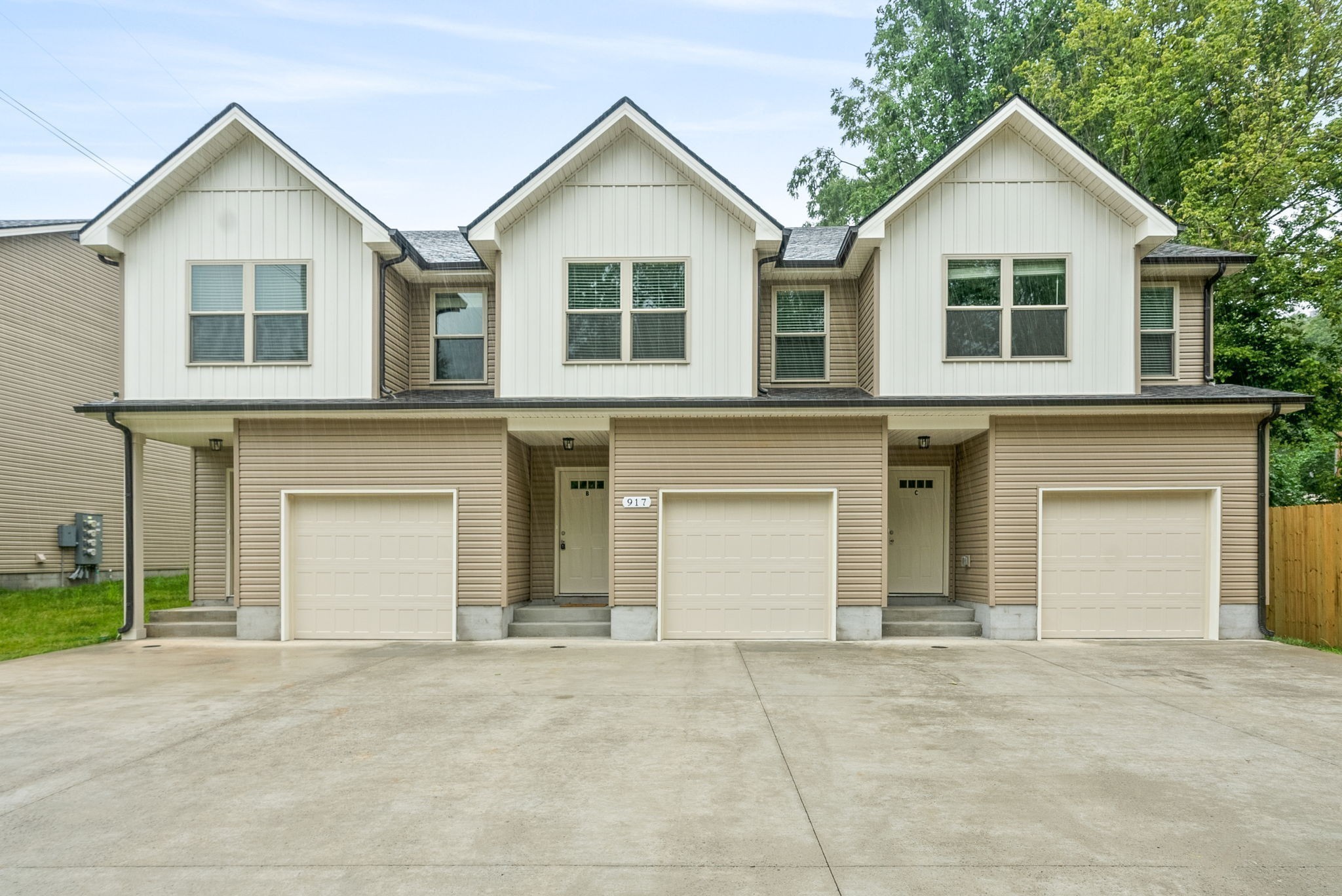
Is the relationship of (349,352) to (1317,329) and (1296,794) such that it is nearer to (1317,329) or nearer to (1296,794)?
(1296,794)

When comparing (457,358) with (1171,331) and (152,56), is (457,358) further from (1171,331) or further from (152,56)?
(1171,331)

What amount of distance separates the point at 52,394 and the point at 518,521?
12.8m

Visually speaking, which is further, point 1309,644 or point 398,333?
point 398,333

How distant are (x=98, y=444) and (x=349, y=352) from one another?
12.1m

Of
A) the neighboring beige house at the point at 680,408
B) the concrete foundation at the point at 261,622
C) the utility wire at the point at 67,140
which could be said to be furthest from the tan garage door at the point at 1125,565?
the utility wire at the point at 67,140

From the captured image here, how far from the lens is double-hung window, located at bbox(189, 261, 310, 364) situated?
11.4 metres

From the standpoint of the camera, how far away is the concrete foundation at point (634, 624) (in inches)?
436

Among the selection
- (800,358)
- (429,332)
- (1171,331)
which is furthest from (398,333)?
(1171,331)

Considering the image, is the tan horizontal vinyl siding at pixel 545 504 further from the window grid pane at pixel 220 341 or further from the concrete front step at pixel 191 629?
the window grid pane at pixel 220 341

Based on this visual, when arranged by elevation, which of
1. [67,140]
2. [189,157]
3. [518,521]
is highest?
[67,140]

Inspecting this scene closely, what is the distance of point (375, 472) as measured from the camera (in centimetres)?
1128

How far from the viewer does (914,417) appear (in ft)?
36.1

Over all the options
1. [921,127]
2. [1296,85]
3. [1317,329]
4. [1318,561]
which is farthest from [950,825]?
[1317,329]

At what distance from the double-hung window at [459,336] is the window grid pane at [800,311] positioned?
182 inches
